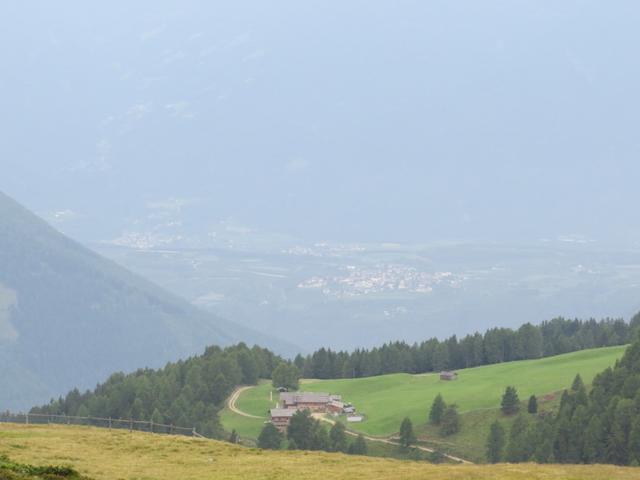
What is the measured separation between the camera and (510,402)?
434ft

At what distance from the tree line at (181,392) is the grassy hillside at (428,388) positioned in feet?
11.9

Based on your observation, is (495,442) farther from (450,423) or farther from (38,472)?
(38,472)

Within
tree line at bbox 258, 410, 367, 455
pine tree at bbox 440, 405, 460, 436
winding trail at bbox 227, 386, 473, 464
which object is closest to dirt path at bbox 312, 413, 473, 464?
winding trail at bbox 227, 386, 473, 464

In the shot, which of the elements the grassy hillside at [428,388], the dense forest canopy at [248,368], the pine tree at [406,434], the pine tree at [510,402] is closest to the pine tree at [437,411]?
the grassy hillside at [428,388]

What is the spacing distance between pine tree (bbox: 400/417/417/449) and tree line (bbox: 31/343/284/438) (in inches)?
869

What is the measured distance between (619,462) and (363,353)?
85.6 metres

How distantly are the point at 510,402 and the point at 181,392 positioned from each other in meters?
47.9

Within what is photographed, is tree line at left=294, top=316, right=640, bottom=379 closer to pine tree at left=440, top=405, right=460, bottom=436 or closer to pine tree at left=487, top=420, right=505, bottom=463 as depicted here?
pine tree at left=440, top=405, right=460, bottom=436

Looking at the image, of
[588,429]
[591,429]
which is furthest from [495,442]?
[591,429]

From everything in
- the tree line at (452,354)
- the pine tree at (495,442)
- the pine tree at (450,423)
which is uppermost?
the tree line at (452,354)

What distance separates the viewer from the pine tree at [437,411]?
13275 cm

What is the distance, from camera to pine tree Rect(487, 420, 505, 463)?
378 ft

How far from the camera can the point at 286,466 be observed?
6469 centimetres

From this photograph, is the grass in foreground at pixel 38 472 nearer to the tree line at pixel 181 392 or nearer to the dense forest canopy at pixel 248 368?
the tree line at pixel 181 392
